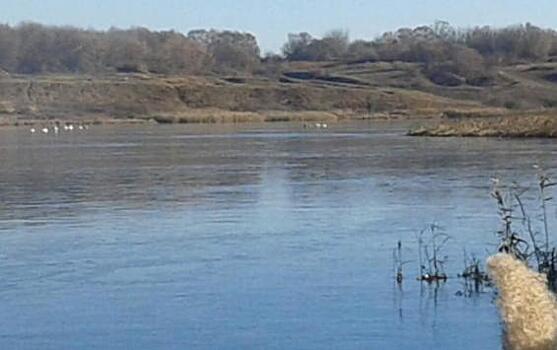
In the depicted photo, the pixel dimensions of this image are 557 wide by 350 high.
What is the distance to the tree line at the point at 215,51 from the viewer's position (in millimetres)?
131625

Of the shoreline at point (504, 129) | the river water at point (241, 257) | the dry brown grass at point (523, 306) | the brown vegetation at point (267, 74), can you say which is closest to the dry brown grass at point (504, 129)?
the shoreline at point (504, 129)

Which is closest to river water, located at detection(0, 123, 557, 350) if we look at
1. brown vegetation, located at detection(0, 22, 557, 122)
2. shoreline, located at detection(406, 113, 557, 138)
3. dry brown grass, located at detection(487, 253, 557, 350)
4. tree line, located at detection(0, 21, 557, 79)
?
dry brown grass, located at detection(487, 253, 557, 350)

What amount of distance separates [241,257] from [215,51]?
454 feet

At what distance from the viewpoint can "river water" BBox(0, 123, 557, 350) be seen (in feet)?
25.4

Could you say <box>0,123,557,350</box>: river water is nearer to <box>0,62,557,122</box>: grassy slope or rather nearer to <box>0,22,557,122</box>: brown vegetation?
<box>0,22,557,122</box>: brown vegetation

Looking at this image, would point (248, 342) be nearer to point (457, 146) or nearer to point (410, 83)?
point (457, 146)

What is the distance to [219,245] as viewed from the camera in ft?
38.8

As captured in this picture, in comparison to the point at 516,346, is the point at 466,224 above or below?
below

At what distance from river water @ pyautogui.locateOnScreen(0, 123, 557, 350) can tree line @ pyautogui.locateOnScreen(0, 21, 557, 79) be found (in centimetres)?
9995

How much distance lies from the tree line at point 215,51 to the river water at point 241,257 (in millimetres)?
99953

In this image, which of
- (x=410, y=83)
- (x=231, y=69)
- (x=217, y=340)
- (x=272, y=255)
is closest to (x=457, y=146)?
(x=272, y=255)

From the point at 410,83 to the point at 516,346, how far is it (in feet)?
362

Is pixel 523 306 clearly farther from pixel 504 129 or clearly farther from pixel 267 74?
pixel 267 74

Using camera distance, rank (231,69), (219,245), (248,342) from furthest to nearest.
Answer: (231,69) → (219,245) → (248,342)
